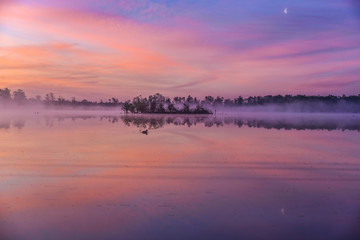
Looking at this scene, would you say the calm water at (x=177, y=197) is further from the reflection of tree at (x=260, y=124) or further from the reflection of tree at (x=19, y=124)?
the reflection of tree at (x=260, y=124)

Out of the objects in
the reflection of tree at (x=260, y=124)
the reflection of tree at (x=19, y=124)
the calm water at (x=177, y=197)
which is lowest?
the calm water at (x=177, y=197)

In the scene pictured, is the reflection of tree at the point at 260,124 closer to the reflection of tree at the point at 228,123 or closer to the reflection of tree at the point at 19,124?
the reflection of tree at the point at 228,123

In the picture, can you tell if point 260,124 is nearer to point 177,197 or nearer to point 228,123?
point 228,123

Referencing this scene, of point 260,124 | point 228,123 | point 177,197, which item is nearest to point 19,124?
point 228,123

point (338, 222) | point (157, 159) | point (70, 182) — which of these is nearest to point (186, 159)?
point (157, 159)

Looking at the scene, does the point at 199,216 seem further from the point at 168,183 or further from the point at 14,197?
the point at 14,197

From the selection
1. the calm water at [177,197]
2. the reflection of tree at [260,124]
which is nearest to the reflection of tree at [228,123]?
the reflection of tree at [260,124]

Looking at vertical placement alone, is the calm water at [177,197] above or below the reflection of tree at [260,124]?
below

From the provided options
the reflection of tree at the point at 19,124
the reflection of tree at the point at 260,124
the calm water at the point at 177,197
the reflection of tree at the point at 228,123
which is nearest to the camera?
the calm water at the point at 177,197

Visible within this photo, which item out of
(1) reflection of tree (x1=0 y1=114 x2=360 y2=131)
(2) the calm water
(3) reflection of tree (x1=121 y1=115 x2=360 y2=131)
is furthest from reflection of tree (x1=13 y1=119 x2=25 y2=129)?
(2) the calm water

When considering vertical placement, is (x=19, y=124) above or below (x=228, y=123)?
below

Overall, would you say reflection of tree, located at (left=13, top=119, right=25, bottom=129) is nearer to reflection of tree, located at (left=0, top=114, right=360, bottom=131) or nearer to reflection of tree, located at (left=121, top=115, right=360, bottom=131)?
reflection of tree, located at (left=0, top=114, right=360, bottom=131)

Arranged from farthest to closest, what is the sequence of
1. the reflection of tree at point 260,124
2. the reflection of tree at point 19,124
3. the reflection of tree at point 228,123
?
the reflection of tree at point 260,124
the reflection of tree at point 228,123
the reflection of tree at point 19,124

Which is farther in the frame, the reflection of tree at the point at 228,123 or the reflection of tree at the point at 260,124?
the reflection of tree at the point at 260,124
